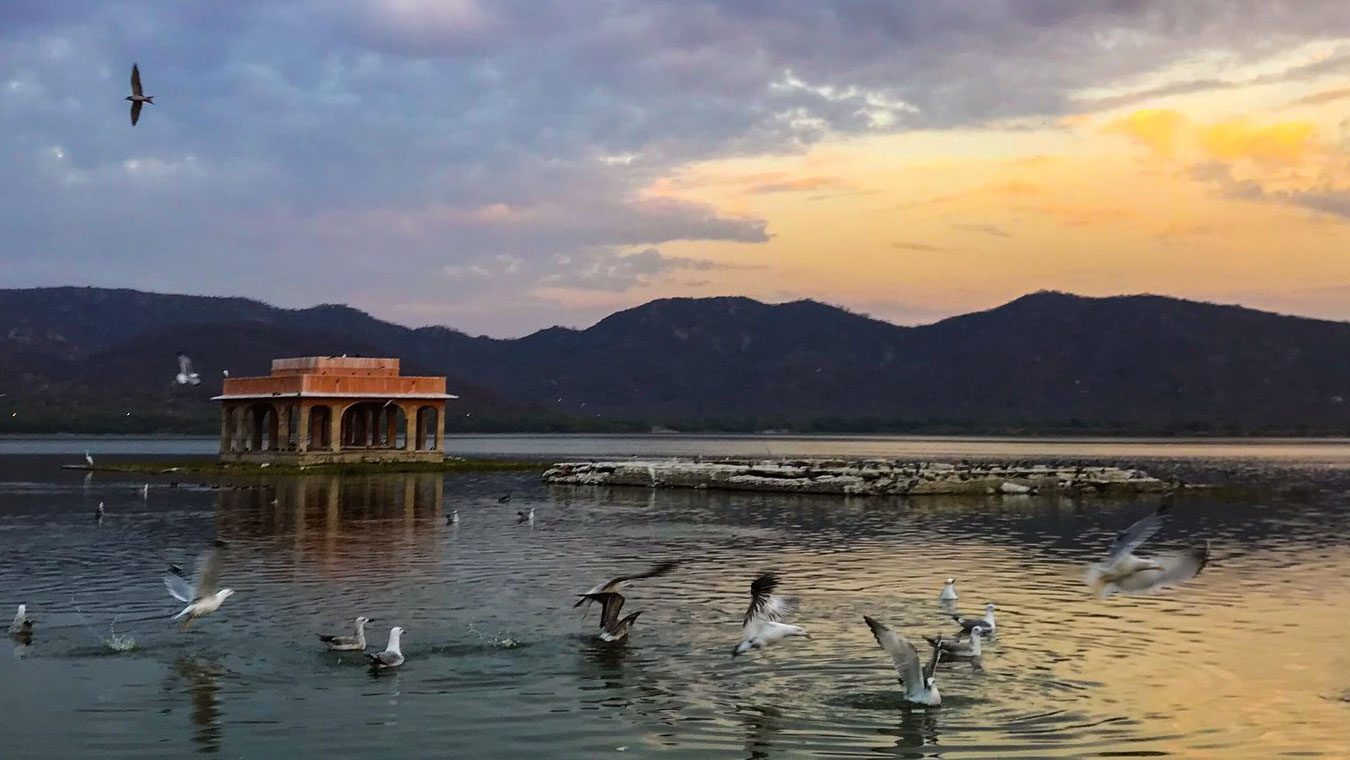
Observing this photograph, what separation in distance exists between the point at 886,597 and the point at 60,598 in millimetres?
12682

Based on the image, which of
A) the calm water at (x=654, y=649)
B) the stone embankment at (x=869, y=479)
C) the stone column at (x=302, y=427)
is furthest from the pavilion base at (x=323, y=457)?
the calm water at (x=654, y=649)

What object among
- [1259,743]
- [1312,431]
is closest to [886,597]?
[1259,743]

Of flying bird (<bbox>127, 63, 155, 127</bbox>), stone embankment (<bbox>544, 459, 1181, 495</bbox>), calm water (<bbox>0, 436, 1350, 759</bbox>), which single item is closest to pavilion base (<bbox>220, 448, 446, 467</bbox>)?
stone embankment (<bbox>544, 459, 1181, 495</bbox>)

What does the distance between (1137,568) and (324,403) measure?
4989 cm

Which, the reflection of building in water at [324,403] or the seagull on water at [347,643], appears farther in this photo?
the reflection of building in water at [324,403]

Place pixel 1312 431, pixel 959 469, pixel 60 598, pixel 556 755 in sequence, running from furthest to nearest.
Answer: pixel 1312 431
pixel 959 469
pixel 60 598
pixel 556 755

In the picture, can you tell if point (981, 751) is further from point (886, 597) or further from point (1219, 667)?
point (886, 597)

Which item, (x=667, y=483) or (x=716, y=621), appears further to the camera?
(x=667, y=483)

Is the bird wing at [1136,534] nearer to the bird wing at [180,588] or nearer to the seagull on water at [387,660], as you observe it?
the seagull on water at [387,660]

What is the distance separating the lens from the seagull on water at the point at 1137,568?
14148mm

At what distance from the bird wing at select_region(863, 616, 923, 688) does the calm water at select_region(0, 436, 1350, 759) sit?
322 mm

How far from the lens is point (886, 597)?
21859 millimetres

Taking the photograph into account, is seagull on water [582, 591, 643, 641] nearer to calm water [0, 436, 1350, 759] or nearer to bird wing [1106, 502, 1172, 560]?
calm water [0, 436, 1350, 759]

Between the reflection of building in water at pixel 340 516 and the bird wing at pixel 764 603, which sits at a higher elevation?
the bird wing at pixel 764 603
